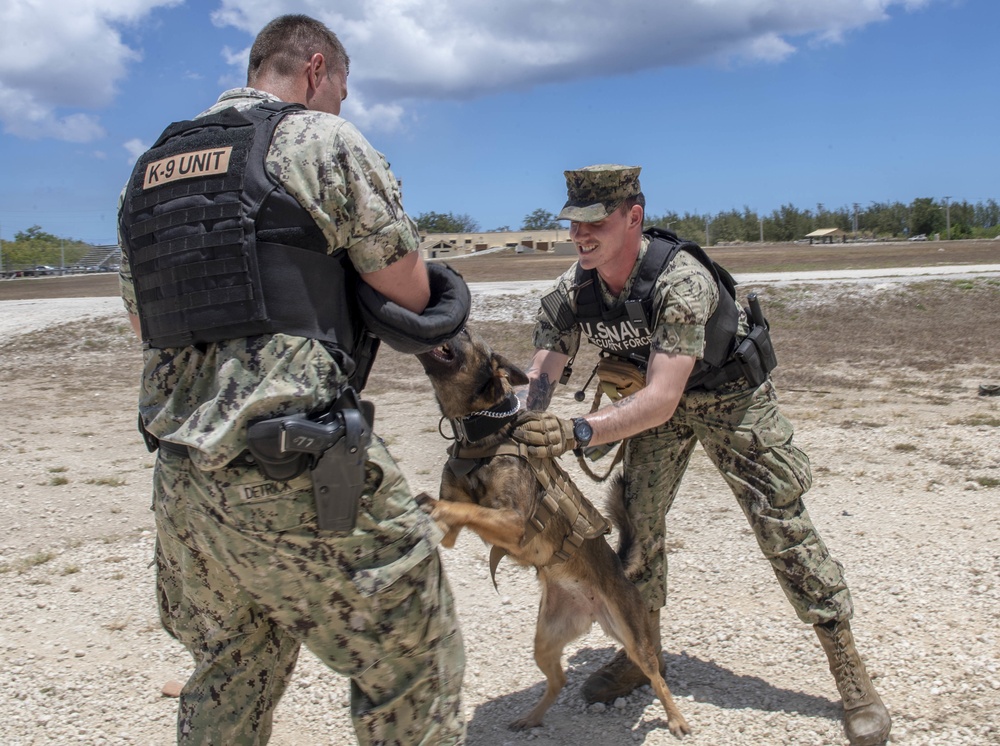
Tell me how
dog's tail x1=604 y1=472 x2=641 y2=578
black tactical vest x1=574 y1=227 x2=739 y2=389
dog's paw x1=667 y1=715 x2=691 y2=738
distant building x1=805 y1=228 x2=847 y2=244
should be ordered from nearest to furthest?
black tactical vest x1=574 y1=227 x2=739 y2=389, dog's paw x1=667 y1=715 x2=691 y2=738, dog's tail x1=604 y1=472 x2=641 y2=578, distant building x1=805 y1=228 x2=847 y2=244

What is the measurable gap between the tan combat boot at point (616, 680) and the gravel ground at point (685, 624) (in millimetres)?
55

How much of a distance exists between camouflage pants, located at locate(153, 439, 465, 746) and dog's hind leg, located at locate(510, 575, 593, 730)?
1440 millimetres

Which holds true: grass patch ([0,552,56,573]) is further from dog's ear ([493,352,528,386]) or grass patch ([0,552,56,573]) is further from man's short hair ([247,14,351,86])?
man's short hair ([247,14,351,86])

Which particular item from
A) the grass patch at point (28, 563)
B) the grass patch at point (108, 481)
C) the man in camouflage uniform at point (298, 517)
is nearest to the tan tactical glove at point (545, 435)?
the man in camouflage uniform at point (298, 517)

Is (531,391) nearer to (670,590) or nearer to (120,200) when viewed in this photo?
(670,590)

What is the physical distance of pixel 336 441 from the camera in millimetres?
2203

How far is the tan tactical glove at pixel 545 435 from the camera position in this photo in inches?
133

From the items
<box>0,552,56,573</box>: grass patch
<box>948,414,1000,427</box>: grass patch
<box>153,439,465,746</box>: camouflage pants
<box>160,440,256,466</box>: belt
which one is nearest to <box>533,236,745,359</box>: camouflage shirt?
<box>153,439,465,746</box>: camouflage pants

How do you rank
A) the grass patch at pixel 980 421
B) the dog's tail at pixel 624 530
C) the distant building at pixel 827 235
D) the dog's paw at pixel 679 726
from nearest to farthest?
the dog's paw at pixel 679 726 → the dog's tail at pixel 624 530 → the grass patch at pixel 980 421 → the distant building at pixel 827 235

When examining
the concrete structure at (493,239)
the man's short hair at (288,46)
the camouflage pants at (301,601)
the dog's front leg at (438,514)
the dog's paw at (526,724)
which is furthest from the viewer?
the concrete structure at (493,239)

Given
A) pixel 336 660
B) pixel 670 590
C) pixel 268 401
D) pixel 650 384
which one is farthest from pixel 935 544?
pixel 268 401

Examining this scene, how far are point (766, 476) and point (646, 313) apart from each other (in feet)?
2.82

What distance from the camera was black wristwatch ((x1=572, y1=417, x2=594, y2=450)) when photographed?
11.0 feet

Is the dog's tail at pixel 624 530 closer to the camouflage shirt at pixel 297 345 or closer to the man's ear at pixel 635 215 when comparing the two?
the man's ear at pixel 635 215
